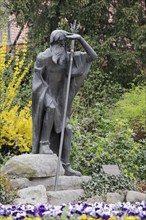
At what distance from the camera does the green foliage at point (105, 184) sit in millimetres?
9367

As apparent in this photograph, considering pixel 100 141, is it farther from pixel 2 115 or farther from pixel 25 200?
pixel 25 200

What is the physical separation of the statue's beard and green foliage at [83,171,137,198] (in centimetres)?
201

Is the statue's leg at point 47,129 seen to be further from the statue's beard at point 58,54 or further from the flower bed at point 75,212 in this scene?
the flower bed at point 75,212

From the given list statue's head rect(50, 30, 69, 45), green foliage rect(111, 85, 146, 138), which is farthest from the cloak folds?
green foliage rect(111, 85, 146, 138)

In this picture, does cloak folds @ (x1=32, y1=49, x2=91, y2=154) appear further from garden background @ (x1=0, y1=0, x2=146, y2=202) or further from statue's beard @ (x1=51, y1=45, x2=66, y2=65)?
garden background @ (x1=0, y1=0, x2=146, y2=202)

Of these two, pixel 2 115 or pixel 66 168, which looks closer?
pixel 66 168

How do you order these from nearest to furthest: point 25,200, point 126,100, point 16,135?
point 25,200 < point 16,135 < point 126,100

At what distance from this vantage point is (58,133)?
984cm

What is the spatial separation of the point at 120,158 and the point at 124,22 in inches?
379

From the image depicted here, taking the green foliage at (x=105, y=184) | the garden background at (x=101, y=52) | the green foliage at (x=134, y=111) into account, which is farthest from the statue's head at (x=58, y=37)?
the green foliage at (x=134, y=111)

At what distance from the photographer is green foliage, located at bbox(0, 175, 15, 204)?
8211 mm

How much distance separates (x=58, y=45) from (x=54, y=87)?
2.29 ft

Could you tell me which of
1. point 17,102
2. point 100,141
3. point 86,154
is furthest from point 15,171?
point 17,102

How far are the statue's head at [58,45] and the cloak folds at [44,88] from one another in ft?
0.35
